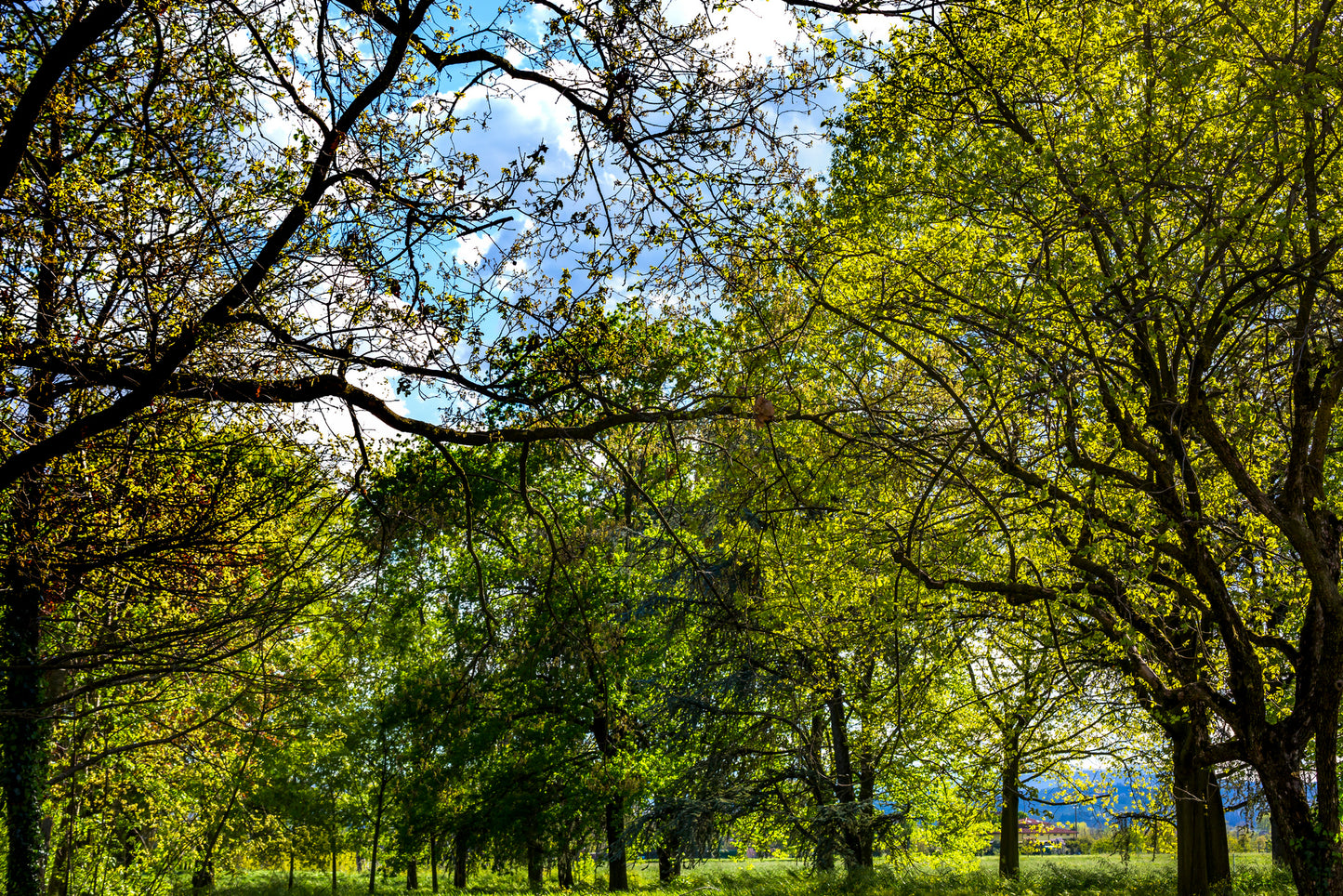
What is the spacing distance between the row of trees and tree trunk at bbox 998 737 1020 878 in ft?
2.03

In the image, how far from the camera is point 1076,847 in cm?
2664

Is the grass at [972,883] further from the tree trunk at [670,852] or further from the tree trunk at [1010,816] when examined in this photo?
the tree trunk at [1010,816]

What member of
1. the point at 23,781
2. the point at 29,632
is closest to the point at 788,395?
the point at 29,632

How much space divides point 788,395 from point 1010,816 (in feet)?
48.9

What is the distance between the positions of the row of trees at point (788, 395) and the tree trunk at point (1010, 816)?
62 centimetres

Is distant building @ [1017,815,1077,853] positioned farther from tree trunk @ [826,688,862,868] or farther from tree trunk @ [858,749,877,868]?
tree trunk @ [826,688,862,868]

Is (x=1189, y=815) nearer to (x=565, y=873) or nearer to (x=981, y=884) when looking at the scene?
→ (x=981, y=884)

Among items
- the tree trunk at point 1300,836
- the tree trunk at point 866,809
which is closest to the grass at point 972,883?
the tree trunk at point 866,809

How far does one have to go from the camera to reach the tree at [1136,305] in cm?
640

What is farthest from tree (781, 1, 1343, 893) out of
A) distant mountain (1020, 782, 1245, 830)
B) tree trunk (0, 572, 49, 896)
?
tree trunk (0, 572, 49, 896)

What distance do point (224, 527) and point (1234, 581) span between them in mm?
11015

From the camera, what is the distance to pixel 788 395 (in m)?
6.43

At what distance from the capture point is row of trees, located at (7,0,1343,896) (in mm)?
4828

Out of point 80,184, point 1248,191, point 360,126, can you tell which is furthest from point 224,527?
point 1248,191
